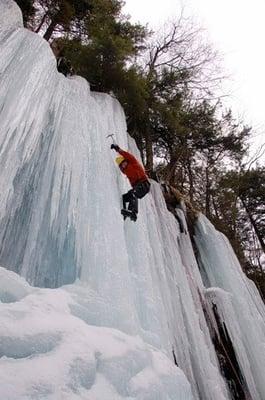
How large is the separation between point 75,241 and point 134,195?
1631 millimetres

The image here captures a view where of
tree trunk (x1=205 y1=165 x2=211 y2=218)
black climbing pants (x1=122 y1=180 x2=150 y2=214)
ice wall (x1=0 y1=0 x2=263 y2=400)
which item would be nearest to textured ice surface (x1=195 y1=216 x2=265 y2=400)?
ice wall (x1=0 y1=0 x2=263 y2=400)

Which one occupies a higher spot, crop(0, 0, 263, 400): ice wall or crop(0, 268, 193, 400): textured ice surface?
crop(0, 0, 263, 400): ice wall

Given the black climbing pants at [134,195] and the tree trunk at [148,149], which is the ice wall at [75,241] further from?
the tree trunk at [148,149]

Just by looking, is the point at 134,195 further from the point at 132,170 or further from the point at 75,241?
the point at 75,241

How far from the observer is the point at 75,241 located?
364cm

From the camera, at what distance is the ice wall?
2.21 meters

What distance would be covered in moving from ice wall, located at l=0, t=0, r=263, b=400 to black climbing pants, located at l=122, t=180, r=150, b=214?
0.12 meters

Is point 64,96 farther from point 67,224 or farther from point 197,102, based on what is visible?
point 197,102

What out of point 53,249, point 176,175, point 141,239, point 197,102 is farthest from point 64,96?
point 176,175

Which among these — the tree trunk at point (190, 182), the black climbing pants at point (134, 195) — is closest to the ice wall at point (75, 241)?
the black climbing pants at point (134, 195)

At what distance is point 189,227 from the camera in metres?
8.70

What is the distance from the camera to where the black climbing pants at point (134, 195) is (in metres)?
4.95

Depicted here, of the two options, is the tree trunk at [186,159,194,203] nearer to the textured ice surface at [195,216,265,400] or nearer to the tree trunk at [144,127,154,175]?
the tree trunk at [144,127,154,175]

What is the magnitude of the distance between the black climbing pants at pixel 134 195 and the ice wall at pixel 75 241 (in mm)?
121
